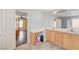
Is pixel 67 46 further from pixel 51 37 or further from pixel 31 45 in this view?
pixel 31 45

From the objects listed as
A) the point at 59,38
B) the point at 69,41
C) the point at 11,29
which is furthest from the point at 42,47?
the point at 11,29

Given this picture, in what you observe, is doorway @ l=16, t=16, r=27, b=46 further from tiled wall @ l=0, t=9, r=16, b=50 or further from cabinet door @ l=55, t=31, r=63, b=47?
cabinet door @ l=55, t=31, r=63, b=47

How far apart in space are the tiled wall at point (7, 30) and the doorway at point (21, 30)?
0.16ft

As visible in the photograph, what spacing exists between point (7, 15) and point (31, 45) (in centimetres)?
48

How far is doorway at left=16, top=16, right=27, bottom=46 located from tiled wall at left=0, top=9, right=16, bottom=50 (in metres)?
0.05

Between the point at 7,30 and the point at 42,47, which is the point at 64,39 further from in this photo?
the point at 7,30

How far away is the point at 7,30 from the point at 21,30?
0.17 meters

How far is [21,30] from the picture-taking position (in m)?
1.38

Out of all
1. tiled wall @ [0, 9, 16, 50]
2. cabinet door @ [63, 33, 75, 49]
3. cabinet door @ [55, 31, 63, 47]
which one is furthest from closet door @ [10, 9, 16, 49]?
cabinet door @ [63, 33, 75, 49]

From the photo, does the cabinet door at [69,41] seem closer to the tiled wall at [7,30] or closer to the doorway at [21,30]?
the doorway at [21,30]

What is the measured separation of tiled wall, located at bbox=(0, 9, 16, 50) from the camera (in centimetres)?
134
